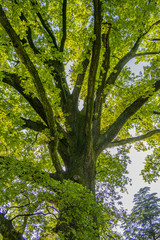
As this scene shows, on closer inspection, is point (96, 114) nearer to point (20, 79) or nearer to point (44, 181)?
point (20, 79)

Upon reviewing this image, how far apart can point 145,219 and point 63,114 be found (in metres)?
17.9

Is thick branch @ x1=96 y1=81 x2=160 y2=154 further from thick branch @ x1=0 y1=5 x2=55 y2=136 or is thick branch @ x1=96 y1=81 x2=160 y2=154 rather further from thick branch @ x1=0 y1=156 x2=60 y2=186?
thick branch @ x1=0 y1=156 x2=60 y2=186

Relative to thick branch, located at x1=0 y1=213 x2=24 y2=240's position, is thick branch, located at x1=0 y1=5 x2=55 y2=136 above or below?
above

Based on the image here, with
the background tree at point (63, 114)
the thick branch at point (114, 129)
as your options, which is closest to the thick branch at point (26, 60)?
the background tree at point (63, 114)

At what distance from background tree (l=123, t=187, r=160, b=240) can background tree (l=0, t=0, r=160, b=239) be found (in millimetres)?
12352

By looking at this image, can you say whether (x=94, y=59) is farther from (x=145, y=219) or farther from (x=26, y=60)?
(x=145, y=219)

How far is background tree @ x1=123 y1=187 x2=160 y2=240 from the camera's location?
717 inches

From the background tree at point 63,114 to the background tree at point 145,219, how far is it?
1235cm

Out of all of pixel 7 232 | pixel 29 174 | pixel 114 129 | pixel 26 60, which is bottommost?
pixel 7 232

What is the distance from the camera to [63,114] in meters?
6.49

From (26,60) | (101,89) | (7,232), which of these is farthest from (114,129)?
(7,232)

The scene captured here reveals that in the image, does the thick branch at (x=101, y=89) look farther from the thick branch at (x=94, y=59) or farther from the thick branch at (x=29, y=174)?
the thick branch at (x=29, y=174)

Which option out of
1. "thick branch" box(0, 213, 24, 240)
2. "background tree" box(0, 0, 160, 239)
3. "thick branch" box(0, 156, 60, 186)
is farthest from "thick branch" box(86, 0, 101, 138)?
"thick branch" box(0, 213, 24, 240)

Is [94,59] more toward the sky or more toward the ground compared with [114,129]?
more toward the sky
